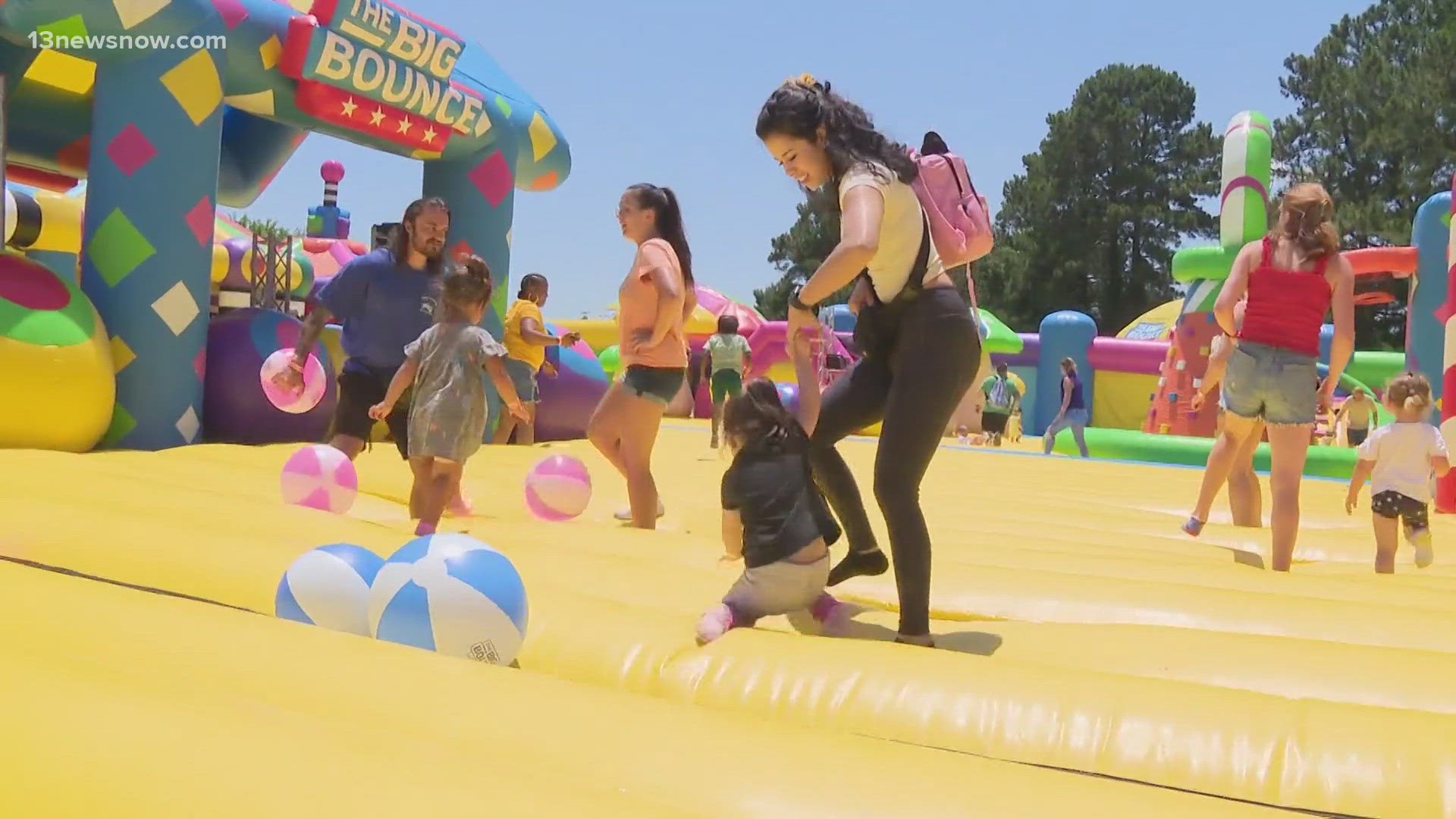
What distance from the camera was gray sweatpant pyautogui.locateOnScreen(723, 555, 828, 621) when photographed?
2.28 meters

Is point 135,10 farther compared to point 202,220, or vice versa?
point 202,220

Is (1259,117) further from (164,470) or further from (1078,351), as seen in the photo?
(164,470)

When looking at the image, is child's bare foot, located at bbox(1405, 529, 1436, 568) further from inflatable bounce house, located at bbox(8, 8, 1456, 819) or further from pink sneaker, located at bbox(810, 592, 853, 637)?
pink sneaker, located at bbox(810, 592, 853, 637)

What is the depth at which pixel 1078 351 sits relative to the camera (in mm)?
18984

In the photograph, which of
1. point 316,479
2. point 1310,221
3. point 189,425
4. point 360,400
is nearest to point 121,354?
point 189,425

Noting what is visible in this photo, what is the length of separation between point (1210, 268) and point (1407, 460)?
37.7ft

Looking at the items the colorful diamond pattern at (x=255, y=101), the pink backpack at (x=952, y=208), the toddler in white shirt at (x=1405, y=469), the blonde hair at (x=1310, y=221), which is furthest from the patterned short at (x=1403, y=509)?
the colorful diamond pattern at (x=255, y=101)

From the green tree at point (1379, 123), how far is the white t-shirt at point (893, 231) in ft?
90.2

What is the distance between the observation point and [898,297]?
7.59ft

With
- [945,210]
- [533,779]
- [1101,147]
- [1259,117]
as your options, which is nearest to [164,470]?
[945,210]

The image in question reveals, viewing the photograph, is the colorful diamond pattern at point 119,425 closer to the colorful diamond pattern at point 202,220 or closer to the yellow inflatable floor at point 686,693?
the colorful diamond pattern at point 202,220

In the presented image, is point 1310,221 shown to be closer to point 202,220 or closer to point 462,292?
point 462,292

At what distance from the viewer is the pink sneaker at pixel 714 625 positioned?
212cm

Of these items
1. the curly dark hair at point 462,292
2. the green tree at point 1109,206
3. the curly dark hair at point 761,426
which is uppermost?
the green tree at point 1109,206
